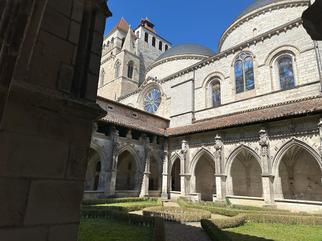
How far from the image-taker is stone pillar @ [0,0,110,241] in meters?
1.62

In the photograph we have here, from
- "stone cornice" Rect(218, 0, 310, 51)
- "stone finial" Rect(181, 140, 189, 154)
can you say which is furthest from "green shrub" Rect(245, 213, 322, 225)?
"stone cornice" Rect(218, 0, 310, 51)

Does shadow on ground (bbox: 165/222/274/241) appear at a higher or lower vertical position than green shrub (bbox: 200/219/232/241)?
lower

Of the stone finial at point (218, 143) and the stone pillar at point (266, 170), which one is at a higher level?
the stone finial at point (218, 143)

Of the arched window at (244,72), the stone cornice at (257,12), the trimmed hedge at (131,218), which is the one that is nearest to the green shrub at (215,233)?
the trimmed hedge at (131,218)

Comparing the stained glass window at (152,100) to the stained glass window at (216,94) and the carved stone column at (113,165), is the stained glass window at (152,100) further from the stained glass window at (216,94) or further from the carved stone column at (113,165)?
the carved stone column at (113,165)

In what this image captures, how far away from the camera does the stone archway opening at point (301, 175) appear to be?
15.2 m

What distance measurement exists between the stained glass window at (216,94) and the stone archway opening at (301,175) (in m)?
7.33

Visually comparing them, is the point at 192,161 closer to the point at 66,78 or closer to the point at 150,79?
the point at 150,79

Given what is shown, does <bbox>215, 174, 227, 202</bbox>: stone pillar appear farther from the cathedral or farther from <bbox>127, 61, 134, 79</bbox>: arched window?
<bbox>127, 61, 134, 79</bbox>: arched window

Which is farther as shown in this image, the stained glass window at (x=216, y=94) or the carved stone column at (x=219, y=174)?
the stained glass window at (x=216, y=94)

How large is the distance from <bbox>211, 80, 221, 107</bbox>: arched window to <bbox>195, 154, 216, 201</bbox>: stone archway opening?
5.11 meters

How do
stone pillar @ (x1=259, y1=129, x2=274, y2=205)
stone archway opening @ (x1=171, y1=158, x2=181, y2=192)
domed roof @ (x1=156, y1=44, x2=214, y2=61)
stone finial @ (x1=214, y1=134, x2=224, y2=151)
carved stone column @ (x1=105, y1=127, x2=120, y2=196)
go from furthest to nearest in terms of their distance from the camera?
1. domed roof @ (x1=156, y1=44, x2=214, y2=61)
2. stone archway opening @ (x1=171, y1=158, x2=181, y2=192)
3. stone finial @ (x1=214, y1=134, x2=224, y2=151)
4. carved stone column @ (x1=105, y1=127, x2=120, y2=196)
5. stone pillar @ (x1=259, y1=129, x2=274, y2=205)

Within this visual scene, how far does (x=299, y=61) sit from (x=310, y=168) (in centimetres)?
751

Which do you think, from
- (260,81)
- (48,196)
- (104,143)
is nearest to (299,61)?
(260,81)
